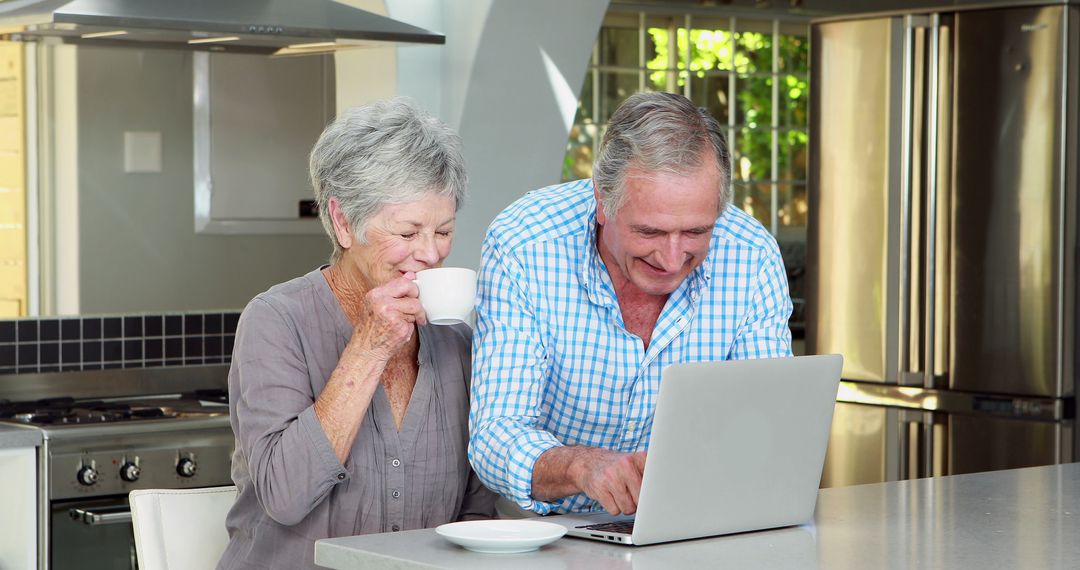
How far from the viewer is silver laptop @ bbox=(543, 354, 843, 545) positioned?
5.04 feet

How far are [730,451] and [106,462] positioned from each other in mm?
2237

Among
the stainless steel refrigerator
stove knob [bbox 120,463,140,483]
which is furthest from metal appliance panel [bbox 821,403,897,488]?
stove knob [bbox 120,463,140,483]

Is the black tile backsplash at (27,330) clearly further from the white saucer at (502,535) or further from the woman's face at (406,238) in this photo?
the white saucer at (502,535)

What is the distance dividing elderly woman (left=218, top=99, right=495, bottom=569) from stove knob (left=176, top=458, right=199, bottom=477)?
1682 mm

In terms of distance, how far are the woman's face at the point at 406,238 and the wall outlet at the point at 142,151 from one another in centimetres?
255

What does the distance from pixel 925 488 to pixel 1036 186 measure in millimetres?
2330

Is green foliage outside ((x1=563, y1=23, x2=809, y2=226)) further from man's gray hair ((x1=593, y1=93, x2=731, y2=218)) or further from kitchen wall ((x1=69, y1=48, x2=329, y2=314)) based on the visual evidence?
man's gray hair ((x1=593, y1=93, x2=731, y2=218))

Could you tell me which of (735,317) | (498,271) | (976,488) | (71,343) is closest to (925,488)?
(976,488)

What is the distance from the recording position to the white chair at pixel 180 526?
1.98 metres

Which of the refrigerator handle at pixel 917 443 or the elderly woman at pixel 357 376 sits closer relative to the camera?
the elderly woman at pixel 357 376

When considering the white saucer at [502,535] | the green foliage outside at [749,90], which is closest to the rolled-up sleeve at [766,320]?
the white saucer at [502,535]

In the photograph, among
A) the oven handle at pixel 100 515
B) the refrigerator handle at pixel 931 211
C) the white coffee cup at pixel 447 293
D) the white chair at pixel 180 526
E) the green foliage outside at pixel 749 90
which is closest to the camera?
the white coffee cup at pixel 447 293

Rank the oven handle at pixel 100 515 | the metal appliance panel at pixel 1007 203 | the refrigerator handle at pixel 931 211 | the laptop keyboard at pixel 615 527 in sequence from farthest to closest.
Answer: the refrigerator handle at pixel 931 211, the metal appliance panel at pixel 1007 203, the oven handle at pixel 100 515, the laptop keyboard at pixel 615 527

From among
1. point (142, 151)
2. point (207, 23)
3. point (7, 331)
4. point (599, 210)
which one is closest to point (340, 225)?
point (599, 210)
